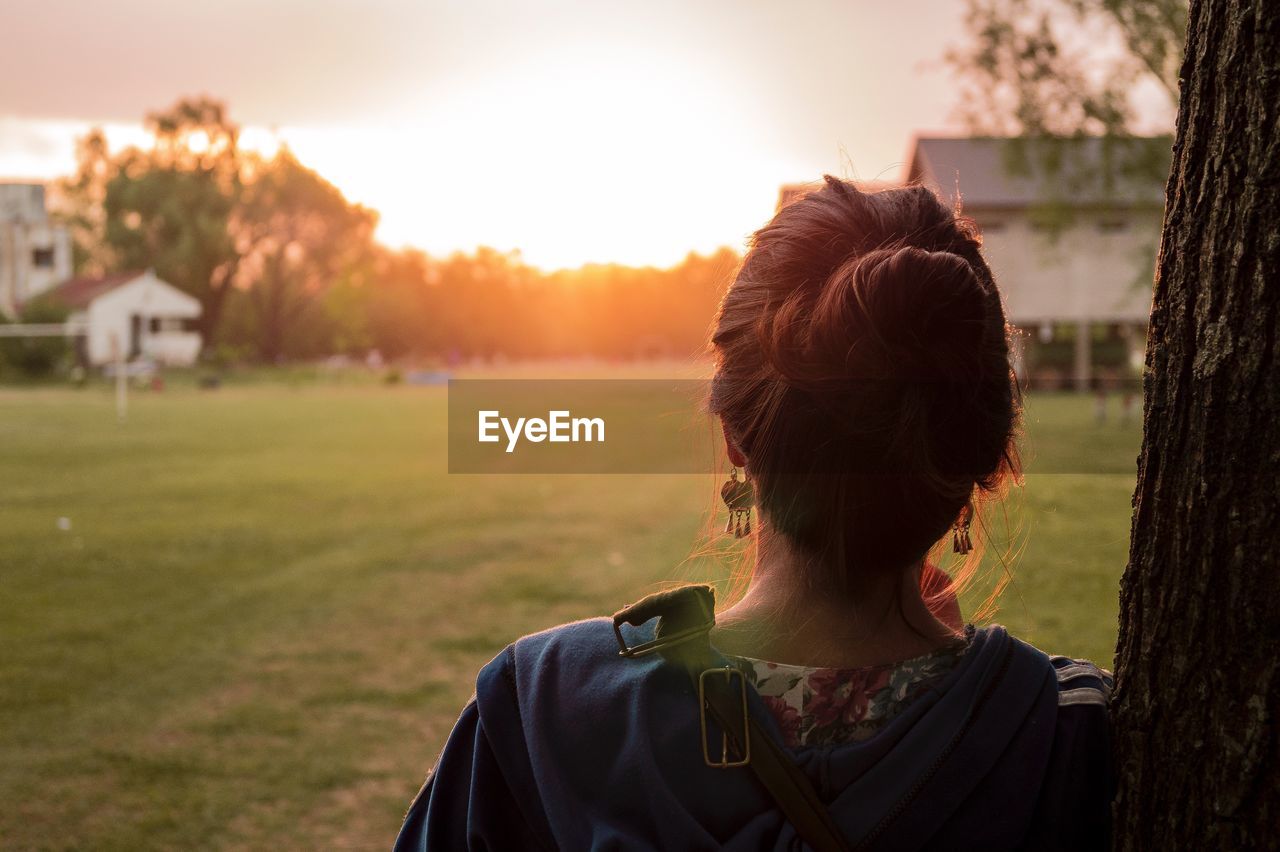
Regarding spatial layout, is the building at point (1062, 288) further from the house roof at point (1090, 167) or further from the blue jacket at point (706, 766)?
the blue jacket at point (706, 766)

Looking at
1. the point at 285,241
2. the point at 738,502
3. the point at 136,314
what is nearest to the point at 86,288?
the point at 136,314

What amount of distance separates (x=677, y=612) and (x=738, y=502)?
0.80 ft

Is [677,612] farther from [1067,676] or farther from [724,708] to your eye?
[1067,676]

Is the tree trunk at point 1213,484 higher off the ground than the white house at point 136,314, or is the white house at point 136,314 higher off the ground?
the white house at point 136,314

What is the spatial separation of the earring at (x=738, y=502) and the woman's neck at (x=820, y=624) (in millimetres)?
73

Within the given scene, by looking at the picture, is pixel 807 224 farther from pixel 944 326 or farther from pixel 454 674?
pixel 454 674

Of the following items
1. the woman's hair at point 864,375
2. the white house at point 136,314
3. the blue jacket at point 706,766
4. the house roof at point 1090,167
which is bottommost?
the blue jacket at point 706,766

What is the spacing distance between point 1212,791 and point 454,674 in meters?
4.88

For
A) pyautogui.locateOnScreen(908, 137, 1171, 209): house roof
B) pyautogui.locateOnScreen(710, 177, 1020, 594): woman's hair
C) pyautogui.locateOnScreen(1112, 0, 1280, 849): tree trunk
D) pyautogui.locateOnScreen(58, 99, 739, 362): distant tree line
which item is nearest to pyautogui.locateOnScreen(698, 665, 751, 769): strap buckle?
pyautogui.locateOnScreen(710, 177, 1020, 594): woman's hair

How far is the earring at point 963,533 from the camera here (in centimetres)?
146

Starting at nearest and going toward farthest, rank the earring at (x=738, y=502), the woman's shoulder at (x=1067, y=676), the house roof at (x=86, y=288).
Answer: the woman's shoulder at (x=1067, y=676) → the earring at (x=738, y=502) → the house roof at (x=86, y=288)

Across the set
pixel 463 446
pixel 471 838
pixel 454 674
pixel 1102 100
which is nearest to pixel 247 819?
pixel 454 674

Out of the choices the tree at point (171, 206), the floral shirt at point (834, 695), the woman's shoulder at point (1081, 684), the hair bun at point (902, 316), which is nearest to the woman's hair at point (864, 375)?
the hair bun at point (902, 316)

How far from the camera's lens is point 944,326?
1.26 m
